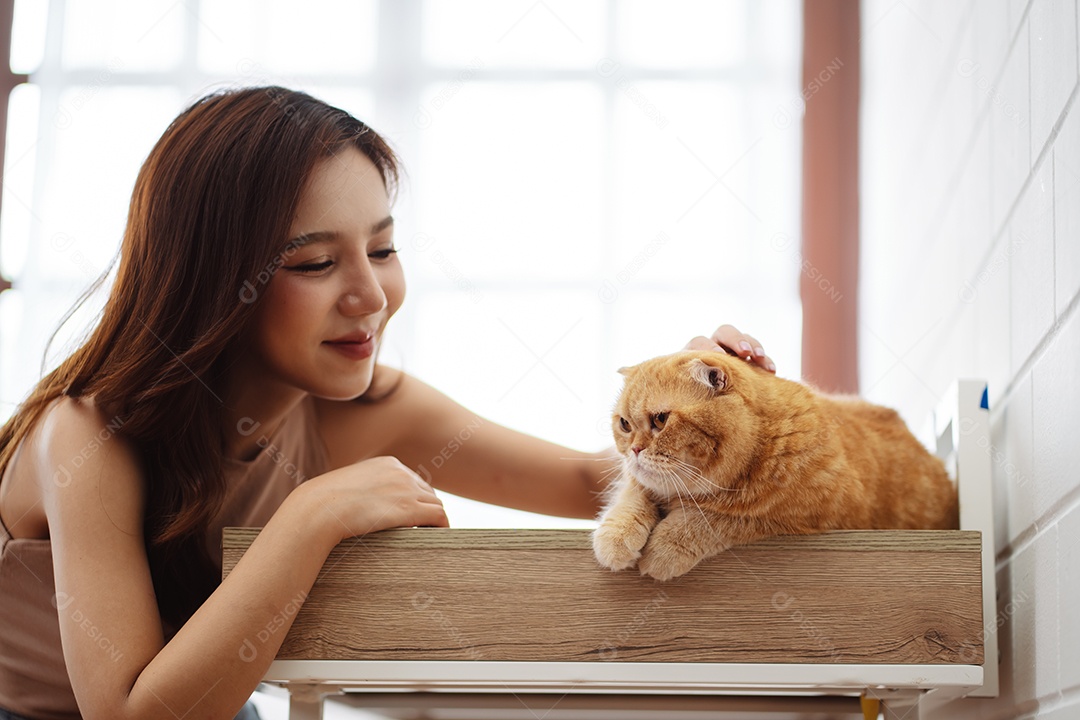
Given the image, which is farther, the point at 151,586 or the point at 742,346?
the point at 742,346

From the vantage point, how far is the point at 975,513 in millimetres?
1012

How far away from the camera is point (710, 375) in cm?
98

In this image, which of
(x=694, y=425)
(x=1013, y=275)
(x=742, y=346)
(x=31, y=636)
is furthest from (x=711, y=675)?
(x=31, y=636)

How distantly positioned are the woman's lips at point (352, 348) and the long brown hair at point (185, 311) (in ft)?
0.35

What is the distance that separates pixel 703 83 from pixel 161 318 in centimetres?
165

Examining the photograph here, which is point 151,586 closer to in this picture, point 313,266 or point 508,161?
point 313,266

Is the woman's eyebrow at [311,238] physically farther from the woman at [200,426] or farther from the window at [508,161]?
the window at [508,161]

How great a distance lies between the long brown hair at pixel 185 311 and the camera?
3.51ft

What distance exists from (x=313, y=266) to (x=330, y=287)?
3 cm

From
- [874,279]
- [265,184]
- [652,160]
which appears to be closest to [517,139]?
[652,160]

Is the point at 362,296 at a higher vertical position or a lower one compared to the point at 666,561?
higher

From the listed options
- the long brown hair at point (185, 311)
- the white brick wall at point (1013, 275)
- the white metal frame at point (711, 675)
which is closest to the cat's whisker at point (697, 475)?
the white metal frame at point (711, 675)

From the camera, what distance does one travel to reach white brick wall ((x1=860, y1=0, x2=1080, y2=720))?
0.82 metres

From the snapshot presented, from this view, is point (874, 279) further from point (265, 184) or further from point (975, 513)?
point (265, 184)
